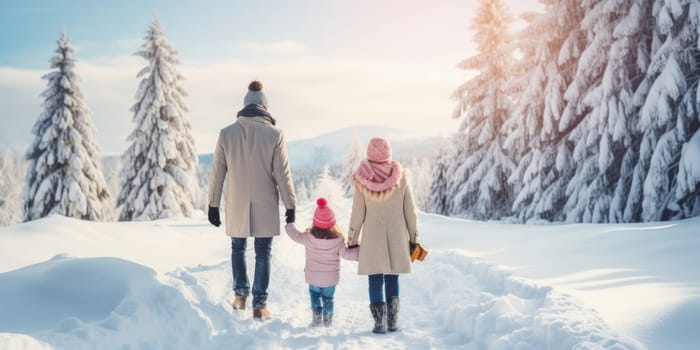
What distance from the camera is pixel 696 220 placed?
7703mm

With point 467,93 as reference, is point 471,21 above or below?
above

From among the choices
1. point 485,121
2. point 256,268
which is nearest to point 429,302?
point 256,268

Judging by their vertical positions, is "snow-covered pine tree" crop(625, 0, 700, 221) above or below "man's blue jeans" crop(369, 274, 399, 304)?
above

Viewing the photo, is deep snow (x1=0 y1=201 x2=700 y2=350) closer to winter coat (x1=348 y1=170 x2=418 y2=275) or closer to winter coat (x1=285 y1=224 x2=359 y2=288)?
winter coat (x1=285 y1=224 x2=359 y2=288)

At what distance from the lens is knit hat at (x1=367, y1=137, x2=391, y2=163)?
4871 millimetres

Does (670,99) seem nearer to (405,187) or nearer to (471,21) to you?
(405,187)

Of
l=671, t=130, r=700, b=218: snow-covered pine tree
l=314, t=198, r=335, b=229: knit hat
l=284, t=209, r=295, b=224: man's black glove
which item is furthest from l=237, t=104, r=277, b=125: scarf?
l=671, t=130, r=700, b=218: snow-covered pine tree

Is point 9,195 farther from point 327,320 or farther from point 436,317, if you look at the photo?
point 436,317

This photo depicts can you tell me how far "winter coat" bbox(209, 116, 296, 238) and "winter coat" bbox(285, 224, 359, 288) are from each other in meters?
0.36

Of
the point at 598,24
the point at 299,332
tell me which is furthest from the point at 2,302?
the point at 598,24

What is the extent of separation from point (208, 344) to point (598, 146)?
11.4 meters

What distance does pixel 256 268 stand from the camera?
5.23 m

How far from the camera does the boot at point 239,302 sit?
5.19 meters

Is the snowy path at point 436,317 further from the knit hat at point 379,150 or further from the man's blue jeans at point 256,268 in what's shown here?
the knit hat at point 379,150
